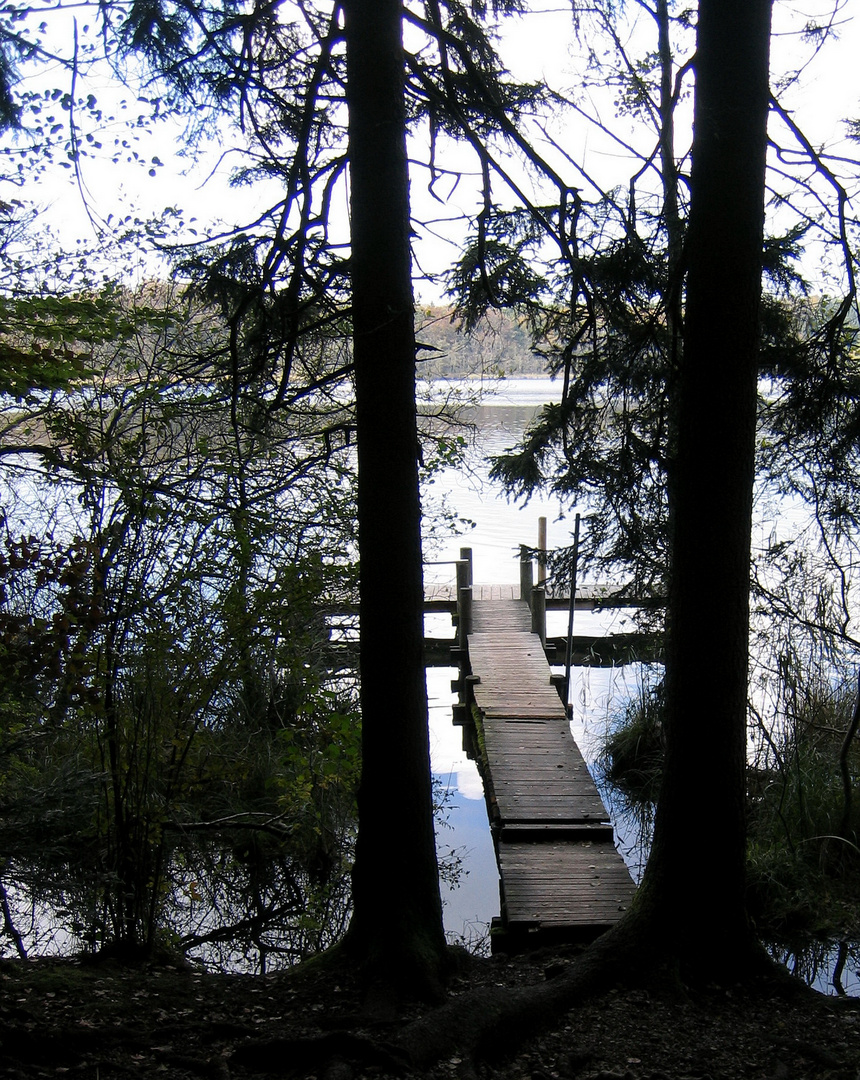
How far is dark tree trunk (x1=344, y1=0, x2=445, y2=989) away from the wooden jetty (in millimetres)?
2200

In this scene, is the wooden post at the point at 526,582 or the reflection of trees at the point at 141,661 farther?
the wooden post at the point at 526,582

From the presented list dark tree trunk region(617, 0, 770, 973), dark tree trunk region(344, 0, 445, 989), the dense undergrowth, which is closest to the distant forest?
the dense undergrowth

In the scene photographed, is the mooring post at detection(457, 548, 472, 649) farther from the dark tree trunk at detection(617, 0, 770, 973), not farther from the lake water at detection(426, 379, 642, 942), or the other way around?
the dark tree trunk at detection(617, 0, 770, 973)

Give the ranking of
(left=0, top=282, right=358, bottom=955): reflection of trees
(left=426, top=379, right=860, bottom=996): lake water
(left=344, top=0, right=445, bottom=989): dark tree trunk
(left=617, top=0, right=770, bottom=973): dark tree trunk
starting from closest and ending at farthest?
1. (left=617, top=0, right=770, bottom=973): dark tree trunk
2. (left=344, top=0, right=445, bottom=989): dark tree trunk
3. (left=0, top=282, right=358, bottom=955): reflection of trees
4. (left=426, top=379, right=860, bottom=996): lake water

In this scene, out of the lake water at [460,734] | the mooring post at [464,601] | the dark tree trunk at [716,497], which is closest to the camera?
the dark tree trunk at [716,497]

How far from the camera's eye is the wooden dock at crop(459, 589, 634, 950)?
6438 millimetres

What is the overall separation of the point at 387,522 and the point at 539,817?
4374 mm

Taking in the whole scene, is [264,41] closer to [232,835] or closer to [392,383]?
[392,383]

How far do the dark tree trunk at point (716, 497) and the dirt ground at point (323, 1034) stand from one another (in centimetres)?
43

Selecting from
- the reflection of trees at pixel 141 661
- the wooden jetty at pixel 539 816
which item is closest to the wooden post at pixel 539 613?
the wooden jetty at pixel 539 816

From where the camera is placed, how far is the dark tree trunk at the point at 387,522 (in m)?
4.32

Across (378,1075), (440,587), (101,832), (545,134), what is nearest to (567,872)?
(101,832)

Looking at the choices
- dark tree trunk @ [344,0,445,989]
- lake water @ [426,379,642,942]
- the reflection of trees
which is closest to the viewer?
dark tree trunk @ [344,0,445,989]

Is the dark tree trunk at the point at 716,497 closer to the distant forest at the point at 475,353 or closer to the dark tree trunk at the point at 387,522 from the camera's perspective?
the dark tree trunk at the point at 387,522
